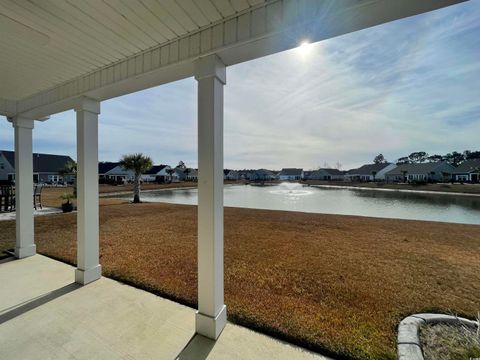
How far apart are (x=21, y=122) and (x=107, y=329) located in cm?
422

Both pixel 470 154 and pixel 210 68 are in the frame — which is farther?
pixel 470 154

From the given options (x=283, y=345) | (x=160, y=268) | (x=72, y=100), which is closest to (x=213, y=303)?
(x=283, y=345)

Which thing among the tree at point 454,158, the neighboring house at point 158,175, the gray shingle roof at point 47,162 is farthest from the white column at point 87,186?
the tree at point 454,158

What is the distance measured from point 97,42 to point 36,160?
43474mm

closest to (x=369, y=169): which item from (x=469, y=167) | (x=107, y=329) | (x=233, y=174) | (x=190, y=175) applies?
(x=469, y=167)

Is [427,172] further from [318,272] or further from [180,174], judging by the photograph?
[180,174]

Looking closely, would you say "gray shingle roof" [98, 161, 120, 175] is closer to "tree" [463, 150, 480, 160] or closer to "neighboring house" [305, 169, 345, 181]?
"neighboring house" [305, 169, 345, 181]

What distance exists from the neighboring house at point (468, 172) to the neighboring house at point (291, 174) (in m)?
38.2

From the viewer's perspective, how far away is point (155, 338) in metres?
2.16

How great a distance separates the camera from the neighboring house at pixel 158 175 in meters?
49.5

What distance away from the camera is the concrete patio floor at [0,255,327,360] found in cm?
197

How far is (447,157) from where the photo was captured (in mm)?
54906

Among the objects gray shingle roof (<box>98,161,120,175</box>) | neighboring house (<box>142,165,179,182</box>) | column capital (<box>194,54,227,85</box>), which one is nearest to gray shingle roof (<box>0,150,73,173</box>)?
gray shingle roof (<box>98,161,120,175</box>)

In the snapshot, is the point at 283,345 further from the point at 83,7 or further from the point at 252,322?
the point at 83,7
